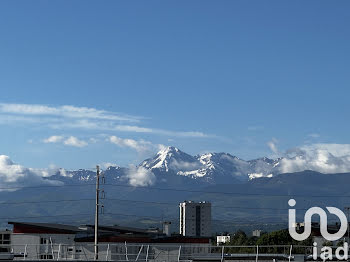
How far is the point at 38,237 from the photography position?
144 m

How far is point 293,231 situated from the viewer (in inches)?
7830

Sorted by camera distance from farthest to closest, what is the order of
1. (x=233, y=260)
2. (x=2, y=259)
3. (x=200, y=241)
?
(x=200, y=241), (x=233, y=260), (x=2, y=259)

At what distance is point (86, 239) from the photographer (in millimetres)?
142625

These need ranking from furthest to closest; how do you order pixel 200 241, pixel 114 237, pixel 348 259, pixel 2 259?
pixel 200 241 → pixel 114 237 → pixel 348 259 → pixel 2 259

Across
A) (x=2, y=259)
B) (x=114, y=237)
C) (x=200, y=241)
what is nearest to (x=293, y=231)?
(x=200, y=241)

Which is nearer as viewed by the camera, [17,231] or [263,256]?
[263,256]

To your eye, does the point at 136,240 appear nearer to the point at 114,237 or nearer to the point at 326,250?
the point at 114,237

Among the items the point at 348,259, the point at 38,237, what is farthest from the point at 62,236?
the point at 348,259

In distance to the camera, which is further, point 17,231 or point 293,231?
point 293,231

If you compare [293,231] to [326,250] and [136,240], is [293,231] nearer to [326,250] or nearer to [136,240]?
[136,240]

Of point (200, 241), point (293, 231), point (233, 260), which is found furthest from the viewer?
point (293, 231)

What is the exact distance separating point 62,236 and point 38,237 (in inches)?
181

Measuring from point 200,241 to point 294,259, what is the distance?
83.2m

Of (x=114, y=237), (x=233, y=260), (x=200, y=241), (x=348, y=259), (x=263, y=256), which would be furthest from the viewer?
(x=200, y=241)
